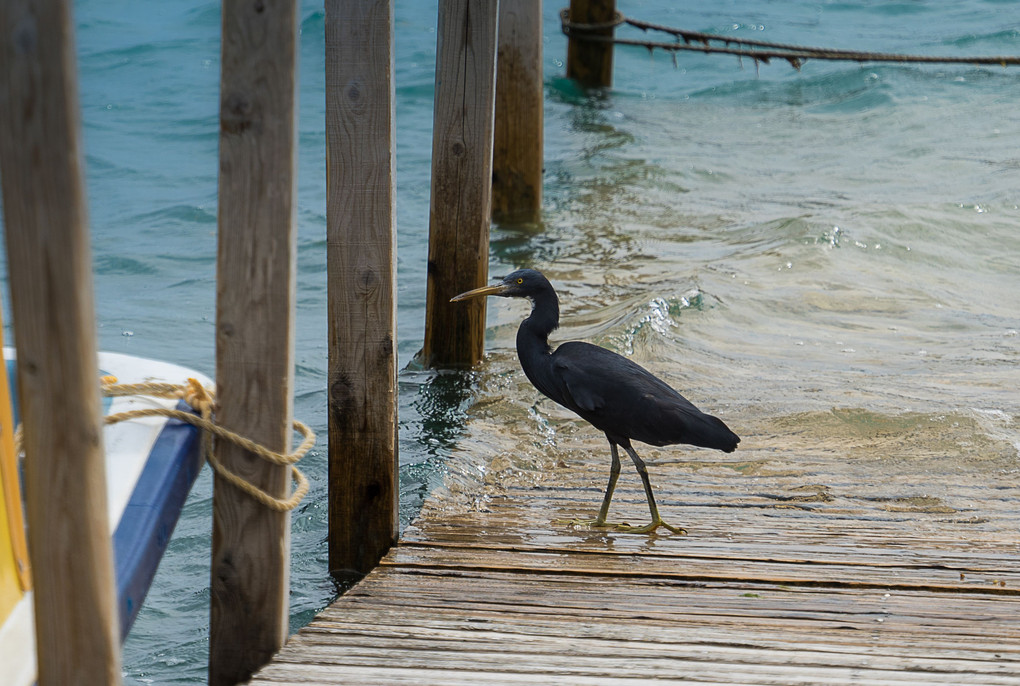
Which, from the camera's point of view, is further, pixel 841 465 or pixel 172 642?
pixel 841 465

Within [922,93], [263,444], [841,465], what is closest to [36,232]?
[263,444]

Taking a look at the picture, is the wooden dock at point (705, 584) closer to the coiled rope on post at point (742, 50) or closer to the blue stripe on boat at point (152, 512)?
the blue stripe on boat at point (152, 512)

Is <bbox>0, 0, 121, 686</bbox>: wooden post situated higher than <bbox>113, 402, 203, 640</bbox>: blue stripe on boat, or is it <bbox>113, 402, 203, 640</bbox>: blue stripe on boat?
<bbox>0, 0, 121, 686</bbox>: wooden post

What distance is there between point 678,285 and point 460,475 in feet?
12.3

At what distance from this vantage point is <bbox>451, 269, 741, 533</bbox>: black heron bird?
3.88m

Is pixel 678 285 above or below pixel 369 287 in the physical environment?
below

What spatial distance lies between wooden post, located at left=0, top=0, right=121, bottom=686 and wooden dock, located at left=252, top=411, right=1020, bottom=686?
790mm

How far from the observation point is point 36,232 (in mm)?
1639

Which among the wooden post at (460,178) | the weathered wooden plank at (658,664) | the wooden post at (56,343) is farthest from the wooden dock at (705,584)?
the wooden post at (460,178)

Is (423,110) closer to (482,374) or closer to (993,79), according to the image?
(993,79)

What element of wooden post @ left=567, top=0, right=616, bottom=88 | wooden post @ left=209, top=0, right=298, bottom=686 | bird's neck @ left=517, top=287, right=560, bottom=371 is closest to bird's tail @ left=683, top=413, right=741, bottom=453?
bird's neck @ left=517, top=287, right=560, bottom=371

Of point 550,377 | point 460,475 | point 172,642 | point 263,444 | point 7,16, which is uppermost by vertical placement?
point 7,16

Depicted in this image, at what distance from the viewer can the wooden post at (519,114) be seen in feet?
28.3

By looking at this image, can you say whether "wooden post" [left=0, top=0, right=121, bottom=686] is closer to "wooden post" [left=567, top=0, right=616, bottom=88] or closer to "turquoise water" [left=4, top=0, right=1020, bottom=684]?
"turquoise water" [left=4, top=0, right=1020, bottom=684]
